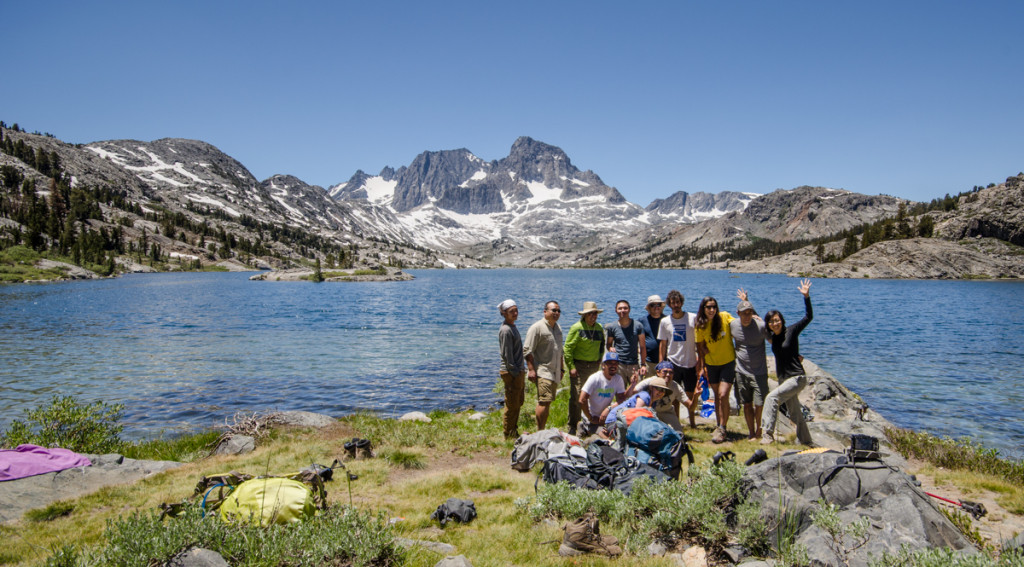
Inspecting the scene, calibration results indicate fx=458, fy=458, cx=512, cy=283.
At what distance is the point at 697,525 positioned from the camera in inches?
268

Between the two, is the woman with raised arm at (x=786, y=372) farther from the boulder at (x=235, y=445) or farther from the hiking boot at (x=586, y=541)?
the boulder at (x=235, y=445)

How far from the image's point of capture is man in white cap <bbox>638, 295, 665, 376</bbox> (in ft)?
44.4

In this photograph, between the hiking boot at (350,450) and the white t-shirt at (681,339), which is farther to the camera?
the white t-shirt at (681,339)

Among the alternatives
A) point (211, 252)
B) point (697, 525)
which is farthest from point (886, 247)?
point (211, 252)

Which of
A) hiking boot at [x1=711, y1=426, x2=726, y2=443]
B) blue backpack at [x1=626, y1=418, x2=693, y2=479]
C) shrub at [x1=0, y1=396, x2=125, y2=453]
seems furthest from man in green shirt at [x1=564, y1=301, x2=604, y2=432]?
shrub at [x1=0, y1=396, x2=125, y2=453]

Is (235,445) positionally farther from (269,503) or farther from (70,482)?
(269,503)

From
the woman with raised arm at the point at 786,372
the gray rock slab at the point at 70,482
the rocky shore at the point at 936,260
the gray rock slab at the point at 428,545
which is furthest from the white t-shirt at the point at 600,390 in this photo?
the rocky shore at the point at 936,260

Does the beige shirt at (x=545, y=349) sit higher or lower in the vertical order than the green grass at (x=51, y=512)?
higher

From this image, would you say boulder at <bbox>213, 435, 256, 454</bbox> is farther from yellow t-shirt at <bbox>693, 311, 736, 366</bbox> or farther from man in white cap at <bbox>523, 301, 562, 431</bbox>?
yellow t-shirt at <bbox>693, 311, 736, 366</bbox>

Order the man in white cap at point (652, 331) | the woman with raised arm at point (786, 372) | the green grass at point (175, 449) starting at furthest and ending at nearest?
the man in white cap at point (652, 331)
the green grass at point (175, 449)
the woman with raised arm at point (786, 372)

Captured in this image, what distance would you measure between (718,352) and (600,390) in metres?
3.51

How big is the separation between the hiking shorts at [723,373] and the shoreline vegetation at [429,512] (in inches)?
64.0

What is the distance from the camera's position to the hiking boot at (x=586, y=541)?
6418 mm

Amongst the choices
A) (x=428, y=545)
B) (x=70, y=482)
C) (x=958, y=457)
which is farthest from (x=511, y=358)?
(x=958, y=457)
